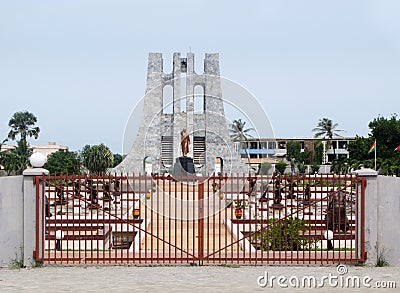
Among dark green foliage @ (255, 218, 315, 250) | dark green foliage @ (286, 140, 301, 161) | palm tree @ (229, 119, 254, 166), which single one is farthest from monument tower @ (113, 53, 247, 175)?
dark green foliage @ (255, 218, 315, 250)

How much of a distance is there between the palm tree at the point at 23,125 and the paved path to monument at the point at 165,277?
245 ft

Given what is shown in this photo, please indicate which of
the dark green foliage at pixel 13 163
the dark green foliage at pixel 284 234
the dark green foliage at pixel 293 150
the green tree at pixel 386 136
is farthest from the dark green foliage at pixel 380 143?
the dark green foliage at pixel 284 234

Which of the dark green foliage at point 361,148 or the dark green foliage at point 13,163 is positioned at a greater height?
the dark green foliage at point 361,148

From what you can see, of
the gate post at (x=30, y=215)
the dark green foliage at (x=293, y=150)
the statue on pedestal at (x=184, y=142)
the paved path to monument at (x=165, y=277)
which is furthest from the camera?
the dark green foliage at (x=293, y=150)

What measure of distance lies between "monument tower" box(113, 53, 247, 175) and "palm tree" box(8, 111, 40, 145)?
34729 millimetres

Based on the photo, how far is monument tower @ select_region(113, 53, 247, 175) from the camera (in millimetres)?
50344

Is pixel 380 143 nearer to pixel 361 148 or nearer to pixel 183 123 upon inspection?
pixel 361 148

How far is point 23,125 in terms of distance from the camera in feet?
268

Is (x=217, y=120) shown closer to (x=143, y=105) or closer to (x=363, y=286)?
(x=143, y=105)

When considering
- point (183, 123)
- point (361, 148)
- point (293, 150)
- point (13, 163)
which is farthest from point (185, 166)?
point (293, 150)

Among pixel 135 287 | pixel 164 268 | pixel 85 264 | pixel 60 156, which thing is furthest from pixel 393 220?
pixel 60 156

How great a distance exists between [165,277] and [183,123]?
4217cm

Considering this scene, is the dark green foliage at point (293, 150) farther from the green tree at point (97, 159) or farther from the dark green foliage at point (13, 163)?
the dark green foliage at point (13, 163)

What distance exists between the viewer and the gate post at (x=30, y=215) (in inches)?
374
